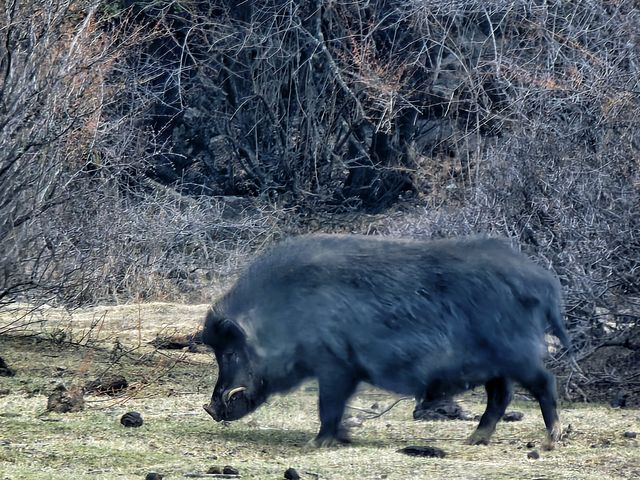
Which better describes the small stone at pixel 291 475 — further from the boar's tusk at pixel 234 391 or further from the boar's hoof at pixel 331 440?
the boar's tusk at pixel 234 391

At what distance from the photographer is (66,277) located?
942 cm

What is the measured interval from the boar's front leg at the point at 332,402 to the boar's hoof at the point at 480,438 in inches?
30.1

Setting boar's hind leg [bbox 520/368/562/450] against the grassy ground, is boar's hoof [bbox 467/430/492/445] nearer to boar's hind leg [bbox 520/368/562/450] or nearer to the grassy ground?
the grassy ground

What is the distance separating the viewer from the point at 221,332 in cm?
723

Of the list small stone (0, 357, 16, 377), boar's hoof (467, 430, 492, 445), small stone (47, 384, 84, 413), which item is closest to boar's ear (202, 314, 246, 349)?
small stone (47, 384, 84, 413)

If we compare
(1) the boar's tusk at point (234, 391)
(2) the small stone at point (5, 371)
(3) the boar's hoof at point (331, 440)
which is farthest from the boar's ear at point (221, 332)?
(2) the small stone at point (5, 371)

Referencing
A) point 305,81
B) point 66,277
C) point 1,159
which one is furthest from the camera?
point 305,81

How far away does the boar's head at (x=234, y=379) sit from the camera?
7172mm

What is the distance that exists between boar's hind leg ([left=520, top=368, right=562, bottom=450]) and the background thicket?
160cm

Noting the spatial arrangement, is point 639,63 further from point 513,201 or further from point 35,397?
point 35,397

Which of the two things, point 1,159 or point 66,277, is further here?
point 66,277

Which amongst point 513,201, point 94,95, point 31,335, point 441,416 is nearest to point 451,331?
point 441,416

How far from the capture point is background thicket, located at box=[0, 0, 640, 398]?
894 cm

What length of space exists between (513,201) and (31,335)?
153 inches
